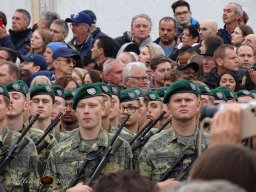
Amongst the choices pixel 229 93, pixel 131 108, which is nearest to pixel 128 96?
pixel 131 108

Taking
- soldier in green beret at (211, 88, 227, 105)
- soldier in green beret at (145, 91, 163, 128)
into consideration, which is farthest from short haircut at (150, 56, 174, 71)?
soldier in green beret at (211, 88, 227, 105)

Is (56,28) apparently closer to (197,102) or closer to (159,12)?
(159,12)

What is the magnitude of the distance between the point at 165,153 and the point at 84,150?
29.6 inches

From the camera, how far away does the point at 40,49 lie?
17891mm

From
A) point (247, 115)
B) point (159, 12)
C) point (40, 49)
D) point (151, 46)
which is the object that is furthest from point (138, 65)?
point (247, 115)

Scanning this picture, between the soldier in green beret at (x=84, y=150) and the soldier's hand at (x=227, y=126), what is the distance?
20.2 ft

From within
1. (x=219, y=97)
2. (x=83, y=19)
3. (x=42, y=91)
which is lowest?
(x=219, y=97)

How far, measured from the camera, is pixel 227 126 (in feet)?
18.4

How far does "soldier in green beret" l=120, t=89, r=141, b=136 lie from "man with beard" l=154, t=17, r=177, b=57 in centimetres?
327

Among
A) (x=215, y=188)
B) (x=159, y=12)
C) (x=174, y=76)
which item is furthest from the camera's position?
(x=159, y=12)

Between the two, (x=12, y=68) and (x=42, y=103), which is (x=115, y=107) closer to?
(x=42, y=103)

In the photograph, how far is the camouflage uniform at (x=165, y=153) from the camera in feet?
38.3

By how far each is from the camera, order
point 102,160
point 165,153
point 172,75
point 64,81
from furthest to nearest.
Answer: point 64,81 → point 172,75 → point 165,153 → point 102,160

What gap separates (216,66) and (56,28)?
2985 mm
